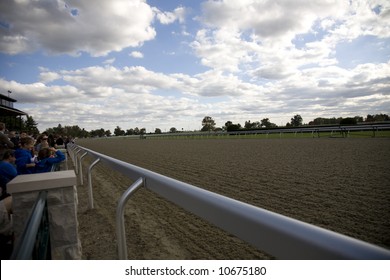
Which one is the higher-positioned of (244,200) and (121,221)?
(121,221)

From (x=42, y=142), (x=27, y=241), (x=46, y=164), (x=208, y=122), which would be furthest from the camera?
(x=208, y=122)

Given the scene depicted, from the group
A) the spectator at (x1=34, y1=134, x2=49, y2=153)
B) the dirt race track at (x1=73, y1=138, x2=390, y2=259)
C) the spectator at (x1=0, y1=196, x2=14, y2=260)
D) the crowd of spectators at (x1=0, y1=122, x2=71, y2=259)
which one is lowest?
the dirt race track at (x1=73, y1=138, x2=390, y2=259)

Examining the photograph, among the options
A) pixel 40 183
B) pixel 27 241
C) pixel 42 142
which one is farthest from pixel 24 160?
pixel 27 241

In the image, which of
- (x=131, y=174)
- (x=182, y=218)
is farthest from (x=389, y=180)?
(x=131, y=174)

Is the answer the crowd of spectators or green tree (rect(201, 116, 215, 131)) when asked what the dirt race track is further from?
green tree (rect(201, 116, 215, 131))

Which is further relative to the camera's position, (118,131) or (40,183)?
(118,131)

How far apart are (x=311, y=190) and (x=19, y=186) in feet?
15.4

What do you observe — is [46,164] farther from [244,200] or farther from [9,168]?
[244,200]

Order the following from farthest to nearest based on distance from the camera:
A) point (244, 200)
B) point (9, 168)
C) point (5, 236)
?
1. point (244, 200)
2. point (9, 168)
3. point (5, 236)

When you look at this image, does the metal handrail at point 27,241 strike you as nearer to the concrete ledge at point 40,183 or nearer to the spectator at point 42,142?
the concrete ledge at point 40,183

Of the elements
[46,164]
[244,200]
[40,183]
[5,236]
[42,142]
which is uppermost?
[42,142]

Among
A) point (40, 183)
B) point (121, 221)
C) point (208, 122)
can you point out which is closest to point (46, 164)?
point (40, 183)

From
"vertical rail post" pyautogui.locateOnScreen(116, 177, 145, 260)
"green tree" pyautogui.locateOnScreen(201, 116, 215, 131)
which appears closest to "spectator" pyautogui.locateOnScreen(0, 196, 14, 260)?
"vertical rail post" pyautogui.locateOnScreen(116, 177, 145, 260)
